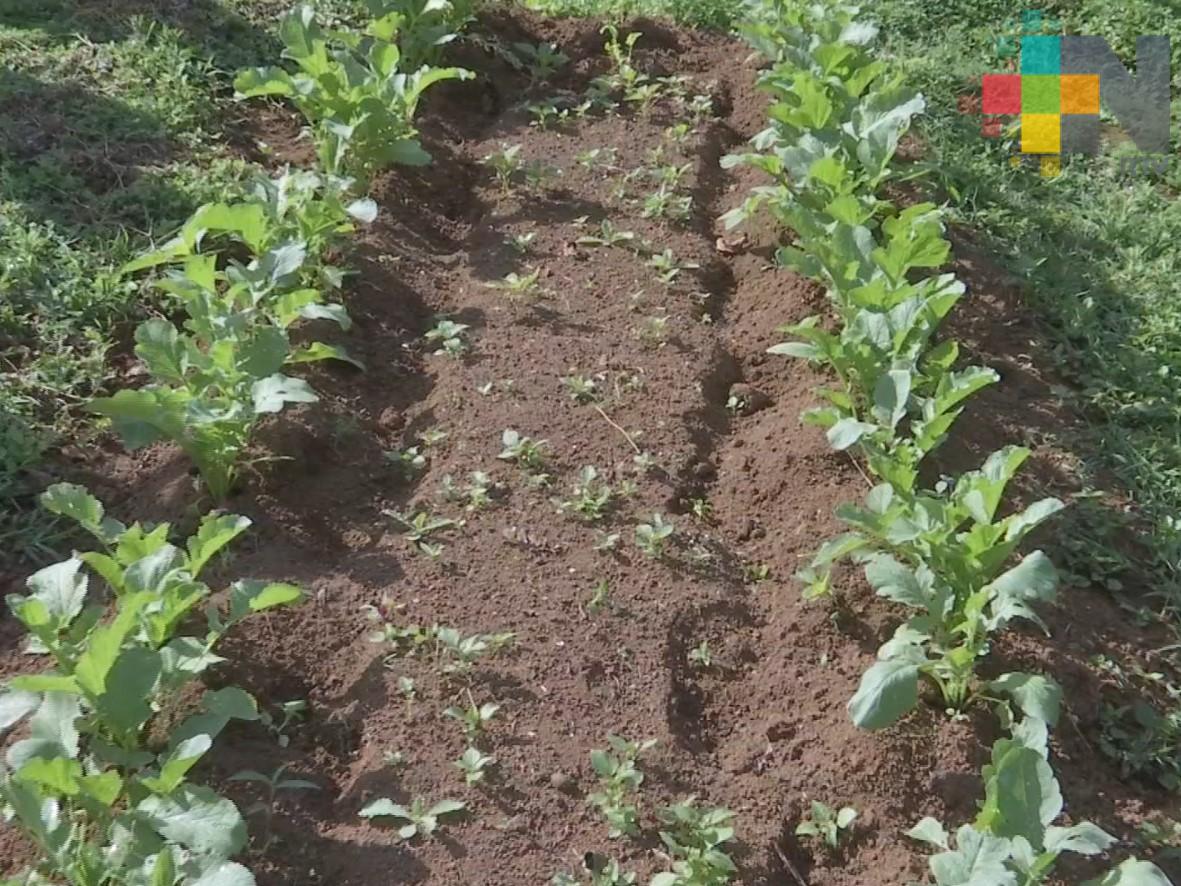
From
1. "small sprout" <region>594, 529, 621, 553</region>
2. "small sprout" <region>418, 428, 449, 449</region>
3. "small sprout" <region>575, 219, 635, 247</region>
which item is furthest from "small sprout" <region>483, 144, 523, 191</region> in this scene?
"small sprout" <region>594, 529, 621, 553</region>

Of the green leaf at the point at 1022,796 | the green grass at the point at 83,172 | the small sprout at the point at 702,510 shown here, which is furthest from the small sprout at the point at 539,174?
the green leaf at the point at 1022,796

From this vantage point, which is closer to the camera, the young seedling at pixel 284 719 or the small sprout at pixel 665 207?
the young seedling at pixel 284 719

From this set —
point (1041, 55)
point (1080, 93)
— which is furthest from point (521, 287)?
point (1041, 55)

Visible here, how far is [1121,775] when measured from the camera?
10.3 feet

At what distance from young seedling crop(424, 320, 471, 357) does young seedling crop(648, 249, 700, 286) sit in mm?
768

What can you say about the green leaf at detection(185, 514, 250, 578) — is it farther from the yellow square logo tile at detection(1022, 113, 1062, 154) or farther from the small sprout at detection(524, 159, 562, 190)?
the yellow square logo tile at detection(1022, 113, 1062, 154)

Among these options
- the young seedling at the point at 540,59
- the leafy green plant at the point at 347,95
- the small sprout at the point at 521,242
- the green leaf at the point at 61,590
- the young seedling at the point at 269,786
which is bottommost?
the young seedling at the point at 269,786

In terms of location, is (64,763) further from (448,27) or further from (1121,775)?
(448,27)

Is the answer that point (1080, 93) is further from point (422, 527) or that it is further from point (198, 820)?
point (198, 820)

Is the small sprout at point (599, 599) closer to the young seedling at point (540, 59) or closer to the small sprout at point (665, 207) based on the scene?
the small sprout at point (665, 207)

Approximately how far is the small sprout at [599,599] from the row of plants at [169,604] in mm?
793

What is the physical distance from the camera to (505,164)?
16.9ft

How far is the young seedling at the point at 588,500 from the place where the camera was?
3680 mm

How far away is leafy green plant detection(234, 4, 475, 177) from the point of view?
471 cm
